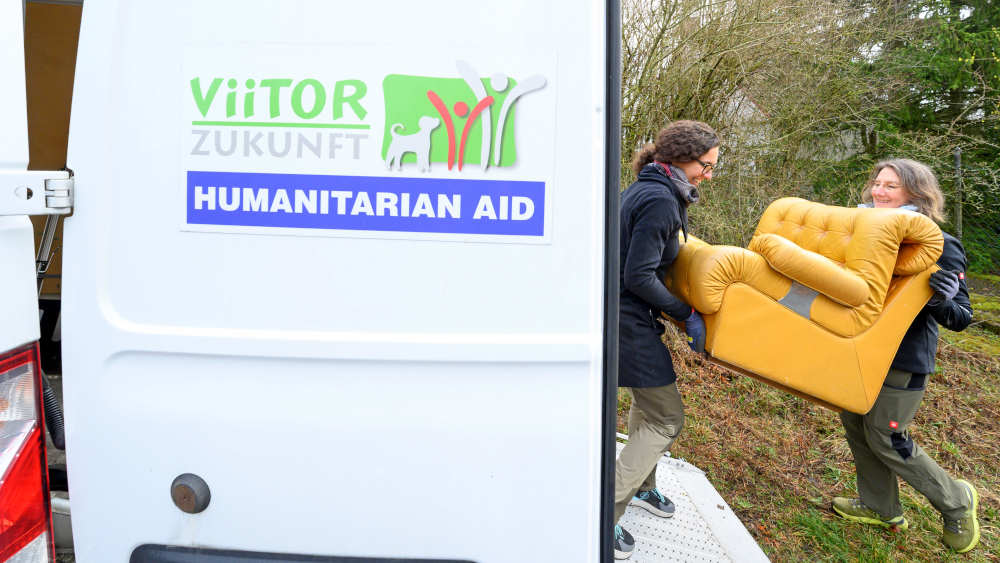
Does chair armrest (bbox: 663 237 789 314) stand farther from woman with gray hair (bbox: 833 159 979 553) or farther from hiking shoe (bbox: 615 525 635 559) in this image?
hiking shoe (bbox: 615 525 635 559)

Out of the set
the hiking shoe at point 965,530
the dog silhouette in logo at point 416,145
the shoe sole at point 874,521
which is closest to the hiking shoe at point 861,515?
the shoe sole at point 874,521

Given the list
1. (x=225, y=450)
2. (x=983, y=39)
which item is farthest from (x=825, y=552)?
(x=983, y=39)

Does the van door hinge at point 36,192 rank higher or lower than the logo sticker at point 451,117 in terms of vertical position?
lower

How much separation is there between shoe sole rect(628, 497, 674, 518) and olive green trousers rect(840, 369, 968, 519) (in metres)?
1.02

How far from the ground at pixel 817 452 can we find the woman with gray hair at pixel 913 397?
0.25 m

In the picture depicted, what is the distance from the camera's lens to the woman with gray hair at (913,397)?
8.73 feet

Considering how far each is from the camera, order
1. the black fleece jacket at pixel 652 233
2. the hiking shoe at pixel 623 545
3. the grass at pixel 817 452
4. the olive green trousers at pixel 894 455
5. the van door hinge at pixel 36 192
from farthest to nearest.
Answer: the grass at pixel 817 452
the olive green trousers at pixel 894 455
the hiking shoe at pixel 623 545
the black fleece jacket at pixel 652 233
the van door hinge at pixel 36 192

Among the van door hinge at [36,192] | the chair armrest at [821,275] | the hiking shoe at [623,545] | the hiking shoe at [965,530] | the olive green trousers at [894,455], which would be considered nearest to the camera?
the van door hinge at [36,192]

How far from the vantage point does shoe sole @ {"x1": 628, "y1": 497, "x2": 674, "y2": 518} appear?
2.86 metres

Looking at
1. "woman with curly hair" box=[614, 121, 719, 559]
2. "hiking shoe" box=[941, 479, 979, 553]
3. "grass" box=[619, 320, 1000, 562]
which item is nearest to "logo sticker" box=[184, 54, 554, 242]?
"woman with curly hair" box=[614, 121, 719, 559]

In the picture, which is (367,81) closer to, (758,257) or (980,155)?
(758,257)

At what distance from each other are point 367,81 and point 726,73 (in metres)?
5.36

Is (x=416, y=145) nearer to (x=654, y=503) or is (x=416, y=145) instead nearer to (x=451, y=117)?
(x=451, y=117)

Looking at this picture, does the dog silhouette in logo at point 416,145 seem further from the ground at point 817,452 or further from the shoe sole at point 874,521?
the shoe sole at point 874,521
